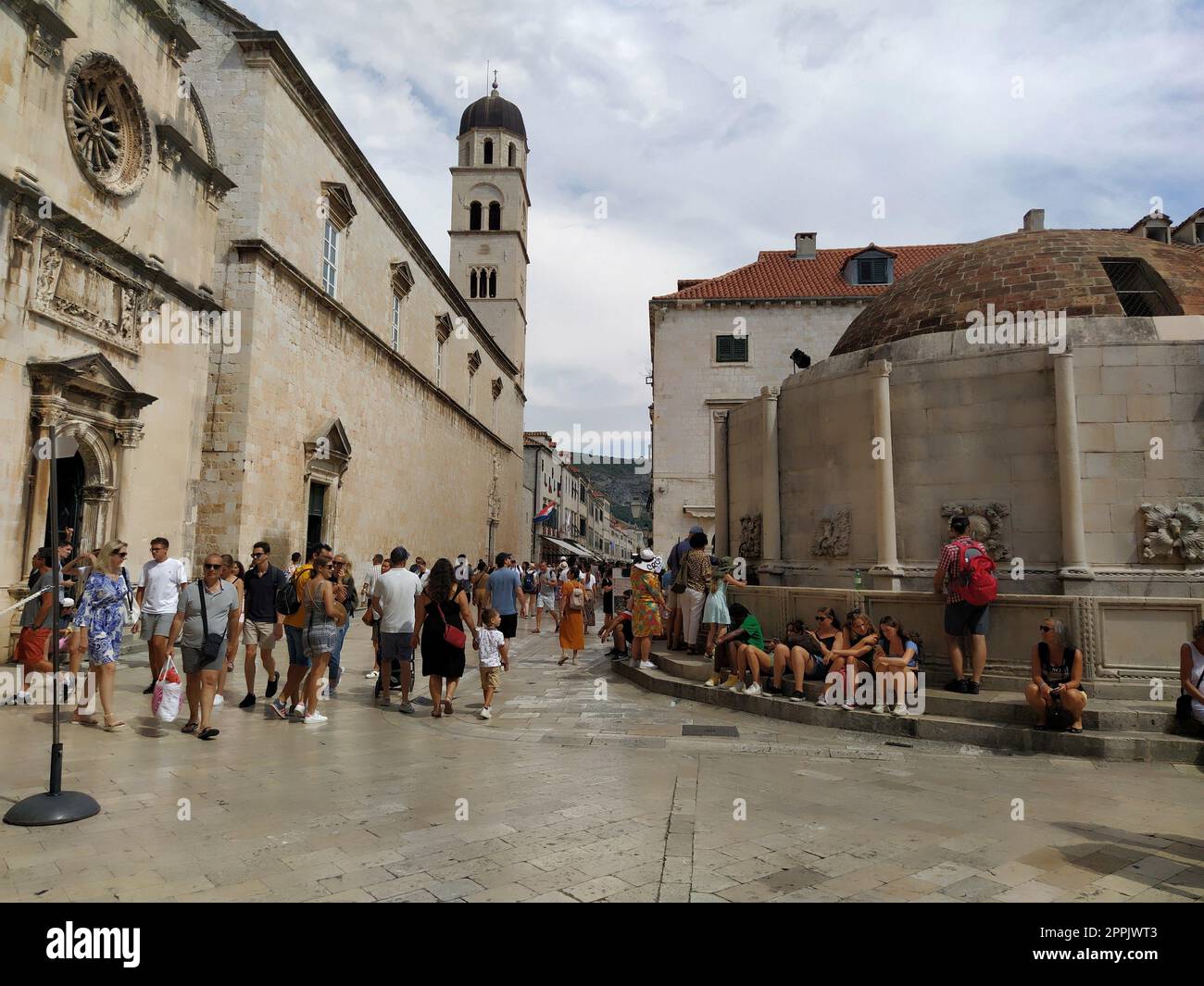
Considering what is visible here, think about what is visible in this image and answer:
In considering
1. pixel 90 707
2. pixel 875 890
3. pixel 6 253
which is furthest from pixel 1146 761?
pixel 6 253

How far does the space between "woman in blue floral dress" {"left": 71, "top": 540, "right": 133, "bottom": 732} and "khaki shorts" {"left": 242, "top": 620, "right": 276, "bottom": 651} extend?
4.99ft

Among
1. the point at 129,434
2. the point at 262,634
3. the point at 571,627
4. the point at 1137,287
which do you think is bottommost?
the point at 571,627

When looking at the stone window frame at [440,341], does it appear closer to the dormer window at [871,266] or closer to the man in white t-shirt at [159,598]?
the dormer window at [871,266]

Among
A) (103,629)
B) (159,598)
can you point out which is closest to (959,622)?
(103,629)

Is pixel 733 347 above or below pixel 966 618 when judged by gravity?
above

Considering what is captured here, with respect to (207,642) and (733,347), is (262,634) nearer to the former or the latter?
(207,642)

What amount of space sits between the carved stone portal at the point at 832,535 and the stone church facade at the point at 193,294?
8.49m

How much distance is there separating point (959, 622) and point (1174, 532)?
246 centimetres

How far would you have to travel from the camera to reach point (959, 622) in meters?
8.05

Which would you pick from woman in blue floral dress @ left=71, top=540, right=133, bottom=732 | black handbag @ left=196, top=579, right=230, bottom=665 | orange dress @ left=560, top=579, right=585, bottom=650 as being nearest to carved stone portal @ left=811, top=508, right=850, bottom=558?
orange dress @ left=560, top=579, right=585, bottom=650

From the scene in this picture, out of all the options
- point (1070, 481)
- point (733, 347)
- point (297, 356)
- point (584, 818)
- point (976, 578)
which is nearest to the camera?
point (584, 818)

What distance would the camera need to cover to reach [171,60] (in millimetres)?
15398

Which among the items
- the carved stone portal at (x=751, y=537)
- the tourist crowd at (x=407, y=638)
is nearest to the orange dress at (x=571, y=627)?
the tourist crowd at (x=407, y=638)

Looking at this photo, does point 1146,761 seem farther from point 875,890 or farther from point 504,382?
point 504,382
